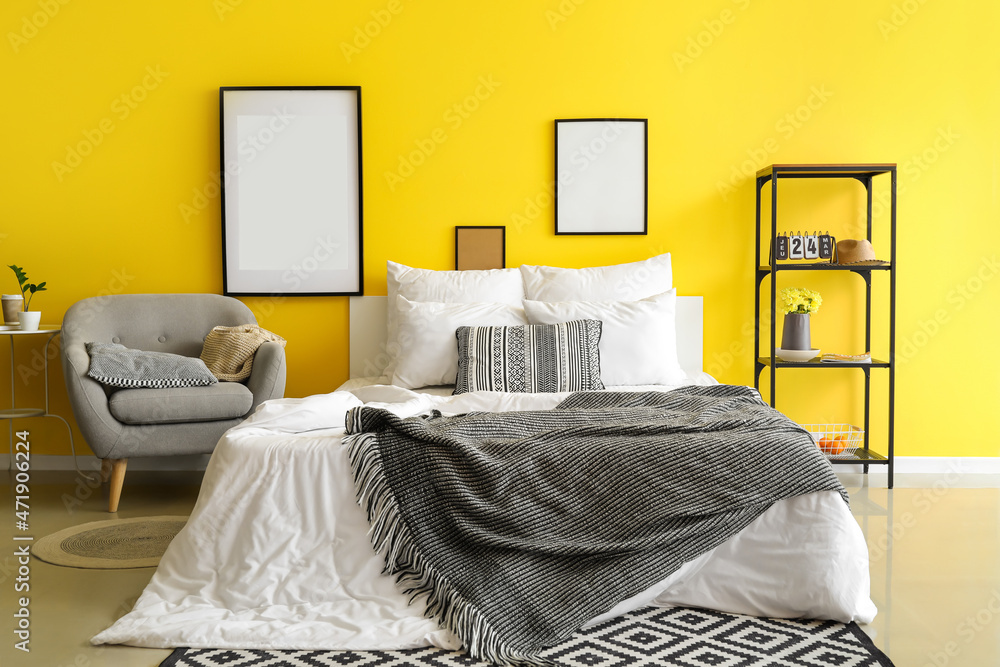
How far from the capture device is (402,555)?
85.0 inches

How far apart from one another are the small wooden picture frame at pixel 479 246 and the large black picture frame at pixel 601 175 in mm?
301

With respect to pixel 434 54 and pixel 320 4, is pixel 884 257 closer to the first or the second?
pixel 434 54

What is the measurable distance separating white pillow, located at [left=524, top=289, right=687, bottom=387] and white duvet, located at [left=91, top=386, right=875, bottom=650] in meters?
1.31

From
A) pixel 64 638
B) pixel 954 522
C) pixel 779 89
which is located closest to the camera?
pixel 64 638

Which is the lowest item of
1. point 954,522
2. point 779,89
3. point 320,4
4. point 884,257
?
point 954,522

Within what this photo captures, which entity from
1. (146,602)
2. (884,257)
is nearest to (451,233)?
(884,257)

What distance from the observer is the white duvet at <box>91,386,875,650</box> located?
213cm

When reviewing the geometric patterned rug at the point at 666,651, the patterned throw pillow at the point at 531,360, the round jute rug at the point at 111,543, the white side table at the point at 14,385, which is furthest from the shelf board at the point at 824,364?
the white side table at the point at 14,385

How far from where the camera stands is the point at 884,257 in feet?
13.4

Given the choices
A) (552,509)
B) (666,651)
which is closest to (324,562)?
(552,509)

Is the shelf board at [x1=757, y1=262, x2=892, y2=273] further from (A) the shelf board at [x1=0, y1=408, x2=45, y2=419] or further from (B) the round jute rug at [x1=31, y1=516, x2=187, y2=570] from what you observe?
(A) the shelf board at [x1=0, y1=408, x2=45, y2=419]

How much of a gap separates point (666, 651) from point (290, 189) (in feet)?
9.55

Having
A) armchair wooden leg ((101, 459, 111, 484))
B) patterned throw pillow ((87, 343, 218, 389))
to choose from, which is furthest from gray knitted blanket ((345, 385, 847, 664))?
armchair wooden leg ((101, 459, 111, 484))

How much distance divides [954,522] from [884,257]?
1410 mm
